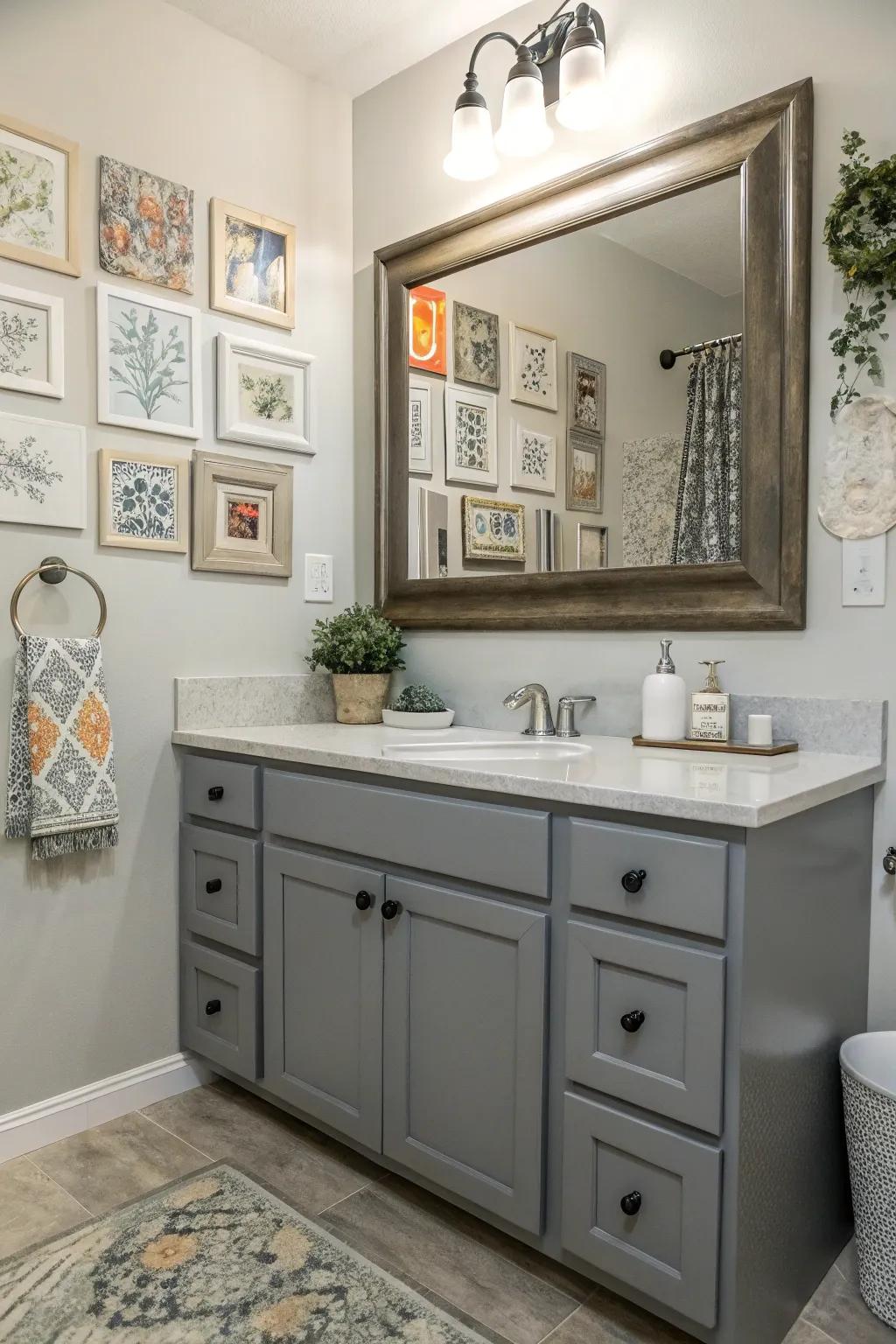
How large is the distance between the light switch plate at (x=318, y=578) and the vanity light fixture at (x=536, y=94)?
37.5 inches

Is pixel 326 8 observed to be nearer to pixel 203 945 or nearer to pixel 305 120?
pixel 305 120

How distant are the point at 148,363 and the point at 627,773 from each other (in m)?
1.39

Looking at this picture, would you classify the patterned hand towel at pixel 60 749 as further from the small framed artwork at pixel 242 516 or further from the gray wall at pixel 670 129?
the gray wall at pixel 670 129

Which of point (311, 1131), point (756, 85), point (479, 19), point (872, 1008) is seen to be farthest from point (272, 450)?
point (872, 1008)

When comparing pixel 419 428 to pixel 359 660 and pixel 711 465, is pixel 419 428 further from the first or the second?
pixel 711 465

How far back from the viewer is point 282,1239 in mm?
1552

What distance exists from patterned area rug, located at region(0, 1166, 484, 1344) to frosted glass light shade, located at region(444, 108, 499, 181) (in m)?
2.14

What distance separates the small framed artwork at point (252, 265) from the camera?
215cm

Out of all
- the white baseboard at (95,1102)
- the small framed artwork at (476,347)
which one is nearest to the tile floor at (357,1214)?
the white baseboard at (95,1102)

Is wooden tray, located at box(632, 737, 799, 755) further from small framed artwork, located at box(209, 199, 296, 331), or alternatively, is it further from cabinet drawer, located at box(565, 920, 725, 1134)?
small framed artwork, located at box(209, 199, 296, 331)

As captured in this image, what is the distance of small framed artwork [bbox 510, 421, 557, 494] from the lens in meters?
2.00

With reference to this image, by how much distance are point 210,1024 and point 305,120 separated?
2223 mm

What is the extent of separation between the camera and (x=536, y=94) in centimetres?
190

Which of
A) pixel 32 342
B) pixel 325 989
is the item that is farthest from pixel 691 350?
pixel 325 989
